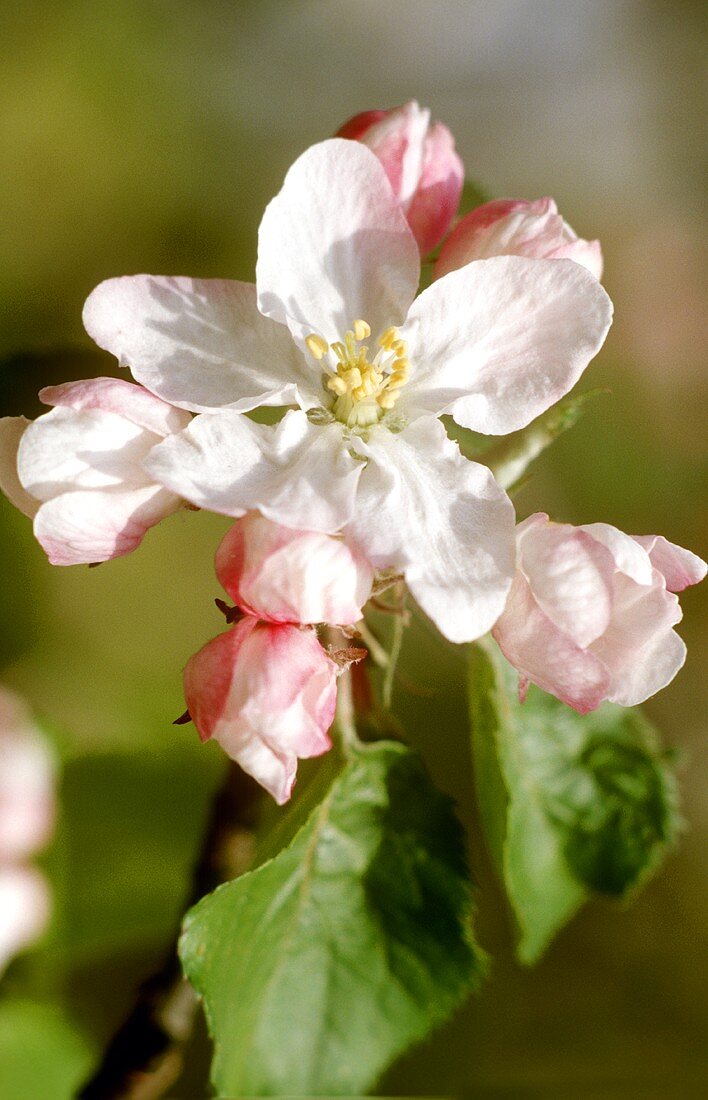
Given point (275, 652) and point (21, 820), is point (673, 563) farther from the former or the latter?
point (21, 820)

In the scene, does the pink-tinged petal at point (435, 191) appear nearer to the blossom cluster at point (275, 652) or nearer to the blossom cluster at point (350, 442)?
the blossom cluster at point (350, 442)

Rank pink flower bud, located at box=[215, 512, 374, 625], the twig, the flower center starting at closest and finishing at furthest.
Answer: pink flower bud, located at box=[215, 512, 374, 625] < the flower center < the twig

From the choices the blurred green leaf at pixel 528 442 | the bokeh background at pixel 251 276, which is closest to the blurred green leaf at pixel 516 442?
the blurred green leaf at pixel 528 442

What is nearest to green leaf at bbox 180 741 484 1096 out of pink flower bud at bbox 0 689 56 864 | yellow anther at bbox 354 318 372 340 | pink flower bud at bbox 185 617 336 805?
pink flower bud at bbox 185 617 336 805

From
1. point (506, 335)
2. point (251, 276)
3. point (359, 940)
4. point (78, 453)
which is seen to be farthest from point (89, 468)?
point (251, 276)

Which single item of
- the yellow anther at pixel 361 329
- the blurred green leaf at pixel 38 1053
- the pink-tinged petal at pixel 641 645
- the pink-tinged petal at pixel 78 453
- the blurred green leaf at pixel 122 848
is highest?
the pink-tinged petal at pixel 78 453

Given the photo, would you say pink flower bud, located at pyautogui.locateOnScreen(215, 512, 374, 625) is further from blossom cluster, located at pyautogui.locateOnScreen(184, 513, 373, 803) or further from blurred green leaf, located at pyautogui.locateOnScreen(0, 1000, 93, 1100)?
blurred green leaf, located at pyautogui.locateOnScreen(0, 1000, 93, 1100)
